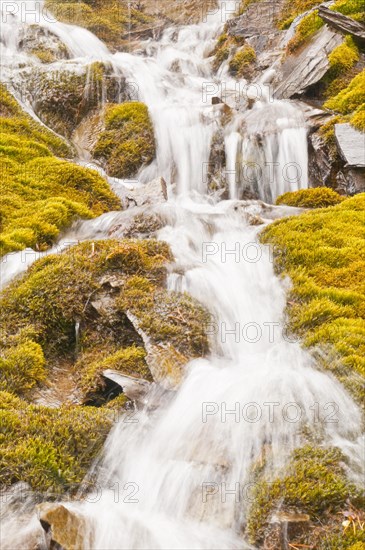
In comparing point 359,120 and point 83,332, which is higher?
point 359,120

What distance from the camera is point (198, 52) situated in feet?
74.7

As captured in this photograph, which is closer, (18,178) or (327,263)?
(327,263)

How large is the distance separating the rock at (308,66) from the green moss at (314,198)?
18.6 feet

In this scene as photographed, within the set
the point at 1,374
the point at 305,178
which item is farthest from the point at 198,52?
the point at 1,374

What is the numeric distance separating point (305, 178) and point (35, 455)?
9616 millimetres

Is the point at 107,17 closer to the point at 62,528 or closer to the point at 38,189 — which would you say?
the point at 38,189

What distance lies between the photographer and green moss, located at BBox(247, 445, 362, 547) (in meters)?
3.39

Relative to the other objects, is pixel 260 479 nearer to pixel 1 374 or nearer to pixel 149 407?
pixel 149 407

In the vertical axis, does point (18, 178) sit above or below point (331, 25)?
below

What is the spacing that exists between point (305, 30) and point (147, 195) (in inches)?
412

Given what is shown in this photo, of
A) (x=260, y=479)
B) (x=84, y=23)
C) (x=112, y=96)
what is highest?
(x=84, y=23)

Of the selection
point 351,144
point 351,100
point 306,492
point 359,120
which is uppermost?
point 351,100

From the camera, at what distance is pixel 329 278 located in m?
6.11

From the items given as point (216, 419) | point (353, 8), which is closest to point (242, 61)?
point (353, 8)
